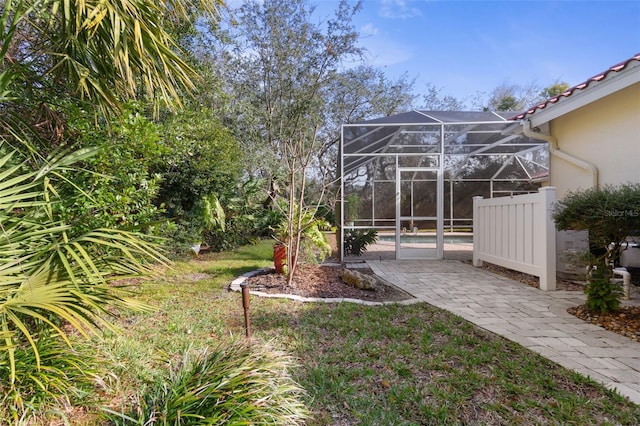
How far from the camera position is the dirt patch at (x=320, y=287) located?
16.2 ft

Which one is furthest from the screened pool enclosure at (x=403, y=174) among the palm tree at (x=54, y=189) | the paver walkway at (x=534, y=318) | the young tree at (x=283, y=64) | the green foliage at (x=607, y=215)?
the palm tree at (x=54, y=189)

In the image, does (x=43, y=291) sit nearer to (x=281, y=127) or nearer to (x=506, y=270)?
(x=506, y=270)

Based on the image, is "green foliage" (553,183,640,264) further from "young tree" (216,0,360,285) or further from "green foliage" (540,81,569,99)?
"green foliage" (540,81,569,99)

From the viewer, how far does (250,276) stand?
616 cm

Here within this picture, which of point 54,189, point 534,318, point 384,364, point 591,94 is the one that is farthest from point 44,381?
point 591,94

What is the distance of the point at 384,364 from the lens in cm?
275

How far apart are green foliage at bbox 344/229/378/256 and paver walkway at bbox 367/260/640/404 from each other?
1.75 meters

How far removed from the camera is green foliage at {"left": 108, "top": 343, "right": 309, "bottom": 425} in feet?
5.53

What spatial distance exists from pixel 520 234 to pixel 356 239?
146 inches

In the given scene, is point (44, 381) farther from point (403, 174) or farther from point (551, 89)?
point (551, 89)

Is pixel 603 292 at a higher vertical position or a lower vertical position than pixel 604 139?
lower

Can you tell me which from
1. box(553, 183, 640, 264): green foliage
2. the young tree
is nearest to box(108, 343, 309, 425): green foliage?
box(553, 183, 640, 264): green foliage

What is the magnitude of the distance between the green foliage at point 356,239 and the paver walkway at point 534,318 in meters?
1.75

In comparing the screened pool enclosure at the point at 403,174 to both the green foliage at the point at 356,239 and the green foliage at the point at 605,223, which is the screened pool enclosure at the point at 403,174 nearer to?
the green foliage at the point at 356,239
